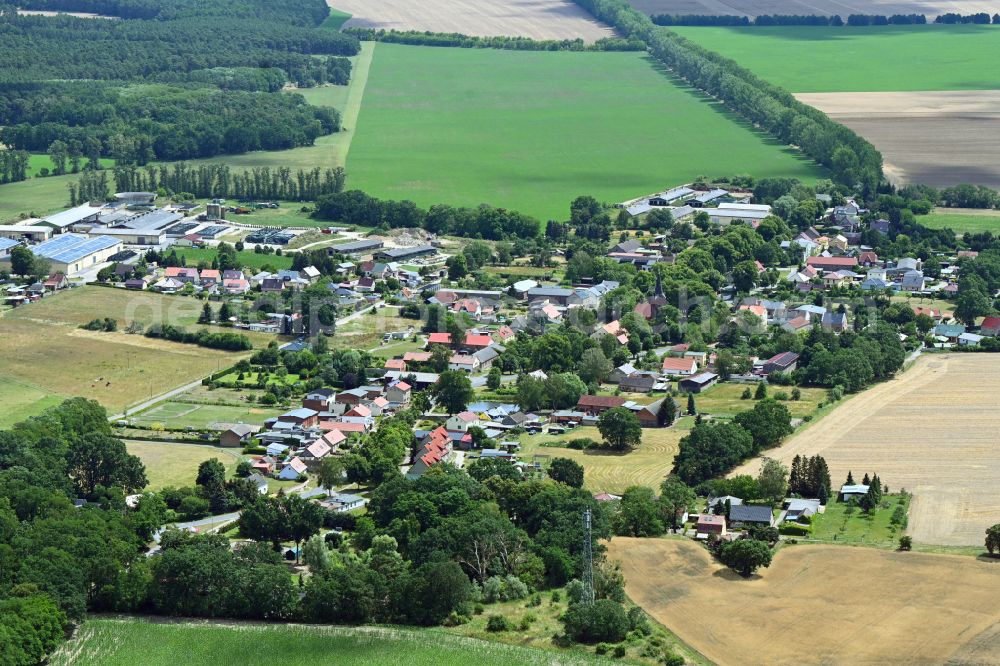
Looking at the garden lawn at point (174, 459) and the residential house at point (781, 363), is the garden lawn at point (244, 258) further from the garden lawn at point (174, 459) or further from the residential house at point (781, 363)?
the residential house at point (781, 363)

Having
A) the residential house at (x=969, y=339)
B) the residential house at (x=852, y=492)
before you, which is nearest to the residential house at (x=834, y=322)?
the residential house at (x=969, y=339)

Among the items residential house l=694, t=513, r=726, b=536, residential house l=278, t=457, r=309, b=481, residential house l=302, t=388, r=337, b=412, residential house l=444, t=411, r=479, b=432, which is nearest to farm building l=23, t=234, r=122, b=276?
residential house l=302, t=388, r=337, b=412

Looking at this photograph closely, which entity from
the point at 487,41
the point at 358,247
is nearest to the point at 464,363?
the point at 358,247

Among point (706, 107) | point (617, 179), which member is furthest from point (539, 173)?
point (706, 107)

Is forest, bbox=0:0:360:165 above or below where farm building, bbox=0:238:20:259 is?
above

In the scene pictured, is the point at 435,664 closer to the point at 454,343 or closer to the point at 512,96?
the point at 454,343

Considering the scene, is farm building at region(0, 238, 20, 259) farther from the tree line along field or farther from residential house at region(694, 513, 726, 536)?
residential house at region(694, 513, 726, 536)

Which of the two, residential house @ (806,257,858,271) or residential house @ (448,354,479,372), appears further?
residential house @ (806,257,858,271)
